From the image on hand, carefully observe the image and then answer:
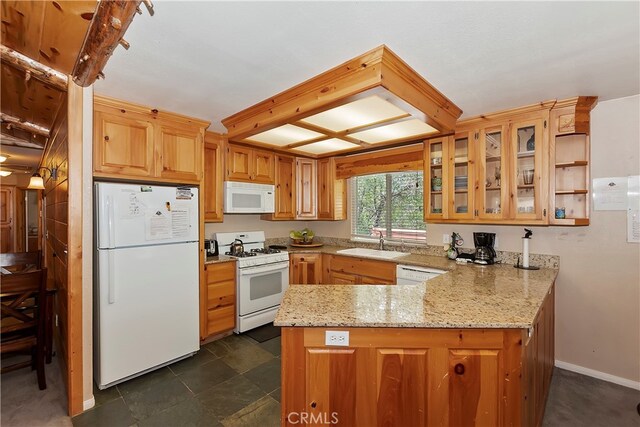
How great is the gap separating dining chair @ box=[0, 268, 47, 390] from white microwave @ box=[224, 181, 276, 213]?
1728 mm

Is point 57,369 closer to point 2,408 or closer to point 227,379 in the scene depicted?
point 2,408

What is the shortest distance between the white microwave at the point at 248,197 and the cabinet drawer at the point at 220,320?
1.13 m

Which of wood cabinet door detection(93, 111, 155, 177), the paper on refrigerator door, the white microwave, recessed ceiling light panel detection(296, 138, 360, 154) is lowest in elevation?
the paper on refrigerator door

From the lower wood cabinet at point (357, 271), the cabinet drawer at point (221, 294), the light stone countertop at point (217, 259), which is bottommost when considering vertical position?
the cabinet drawer at point (221, 294)

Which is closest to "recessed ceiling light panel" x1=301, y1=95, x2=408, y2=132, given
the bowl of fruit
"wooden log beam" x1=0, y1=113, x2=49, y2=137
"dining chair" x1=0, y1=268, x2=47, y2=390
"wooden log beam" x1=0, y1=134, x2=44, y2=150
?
the bowl of fruit

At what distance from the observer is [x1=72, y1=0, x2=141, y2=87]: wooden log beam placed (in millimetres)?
1178

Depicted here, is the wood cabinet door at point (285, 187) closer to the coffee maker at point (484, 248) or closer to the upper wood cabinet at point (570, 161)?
the coffee maker at point (484, 248)

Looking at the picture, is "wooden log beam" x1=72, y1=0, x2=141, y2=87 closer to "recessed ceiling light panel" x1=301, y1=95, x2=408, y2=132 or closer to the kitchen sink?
"recessed ceiling light panel" x1=301, y1=95, x2=408, y2=132

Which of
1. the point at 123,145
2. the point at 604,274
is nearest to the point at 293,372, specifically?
the point at 123,145

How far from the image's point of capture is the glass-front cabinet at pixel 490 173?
2.72 metres

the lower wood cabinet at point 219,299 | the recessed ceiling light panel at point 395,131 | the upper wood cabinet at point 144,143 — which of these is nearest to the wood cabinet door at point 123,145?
the upper wood cabinet at point 144,143

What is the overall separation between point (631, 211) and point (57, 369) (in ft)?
16.7

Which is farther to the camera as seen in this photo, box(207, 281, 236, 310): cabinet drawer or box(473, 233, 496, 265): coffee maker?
box(207, 281, 236, 310): cabinet drawer

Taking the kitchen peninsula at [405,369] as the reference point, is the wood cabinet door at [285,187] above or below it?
above
